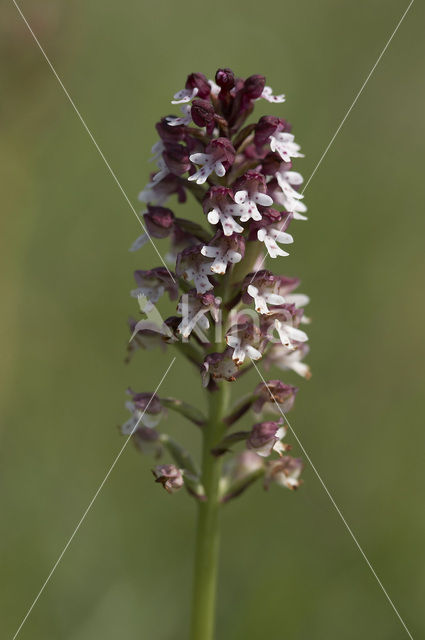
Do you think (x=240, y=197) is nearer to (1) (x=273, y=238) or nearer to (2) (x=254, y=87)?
(1) (x=273, y=238)

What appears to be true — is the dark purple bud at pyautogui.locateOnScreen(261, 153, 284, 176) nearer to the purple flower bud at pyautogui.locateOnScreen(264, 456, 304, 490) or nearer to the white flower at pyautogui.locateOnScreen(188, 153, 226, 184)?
the white flower at pyautogui.locateOnScreen(188, 153, 226, 184)

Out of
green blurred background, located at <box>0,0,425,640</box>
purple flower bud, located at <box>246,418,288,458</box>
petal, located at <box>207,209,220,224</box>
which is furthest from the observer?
green blurred background, located at <box>0,0,425,640</box>

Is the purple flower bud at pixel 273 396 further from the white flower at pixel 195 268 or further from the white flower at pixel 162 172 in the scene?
the white flower at pixel 162 172

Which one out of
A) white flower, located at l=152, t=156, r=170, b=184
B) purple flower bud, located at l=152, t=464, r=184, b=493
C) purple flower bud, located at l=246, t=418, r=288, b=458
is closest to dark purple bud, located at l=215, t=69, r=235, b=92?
white flower, located at l=152, t=156, r=170, b=184

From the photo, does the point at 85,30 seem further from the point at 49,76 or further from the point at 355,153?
the point at 355,153

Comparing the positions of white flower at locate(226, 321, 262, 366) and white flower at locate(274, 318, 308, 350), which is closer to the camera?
white flower at locate(226, 321, 262, 366)

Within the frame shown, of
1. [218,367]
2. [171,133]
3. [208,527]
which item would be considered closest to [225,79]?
[171,133]
